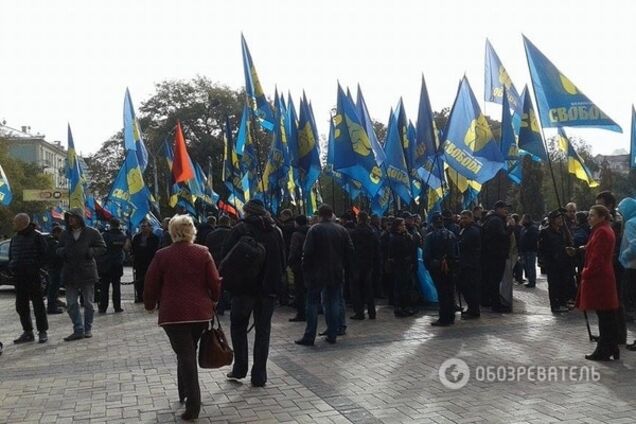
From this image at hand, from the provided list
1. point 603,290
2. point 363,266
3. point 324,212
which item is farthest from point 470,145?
point 603,290

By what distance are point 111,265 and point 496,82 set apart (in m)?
8.87

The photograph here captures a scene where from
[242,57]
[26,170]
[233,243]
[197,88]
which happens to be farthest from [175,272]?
[26,170]

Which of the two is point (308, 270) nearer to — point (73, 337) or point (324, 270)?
point (324, 270)

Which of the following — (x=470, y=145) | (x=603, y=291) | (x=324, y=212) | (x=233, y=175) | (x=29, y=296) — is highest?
(x=470, y=145)

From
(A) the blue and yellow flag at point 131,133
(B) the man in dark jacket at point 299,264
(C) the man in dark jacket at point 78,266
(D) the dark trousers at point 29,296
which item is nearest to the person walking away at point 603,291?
(B) the man in dark jacket at point 299,264

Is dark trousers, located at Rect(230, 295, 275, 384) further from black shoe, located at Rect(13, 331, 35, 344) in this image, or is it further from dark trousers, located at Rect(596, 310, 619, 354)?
black shoe, located at Rect(13, 331, 35, 344)

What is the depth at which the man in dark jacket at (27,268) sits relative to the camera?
32.4ft

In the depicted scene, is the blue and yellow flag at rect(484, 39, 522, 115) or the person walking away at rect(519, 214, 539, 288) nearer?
the blue and yellow flag at rect(484, 39, 522, 115)

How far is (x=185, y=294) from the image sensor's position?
19.0 feet

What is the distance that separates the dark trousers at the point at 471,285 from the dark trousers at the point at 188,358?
20.0ft

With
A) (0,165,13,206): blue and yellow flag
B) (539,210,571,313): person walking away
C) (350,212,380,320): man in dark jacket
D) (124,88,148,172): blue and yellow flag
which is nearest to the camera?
(350,212,380,320): man in dark jacket

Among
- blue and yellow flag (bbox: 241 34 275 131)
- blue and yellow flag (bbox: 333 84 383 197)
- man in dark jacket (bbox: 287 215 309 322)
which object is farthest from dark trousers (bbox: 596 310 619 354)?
blue and yellow flag (bbox: 241 34 275 131)

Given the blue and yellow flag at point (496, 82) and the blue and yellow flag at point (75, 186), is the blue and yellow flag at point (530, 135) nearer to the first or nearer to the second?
the blue and yellow flag at point (496, 82)

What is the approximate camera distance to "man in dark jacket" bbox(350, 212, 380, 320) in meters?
11.2
